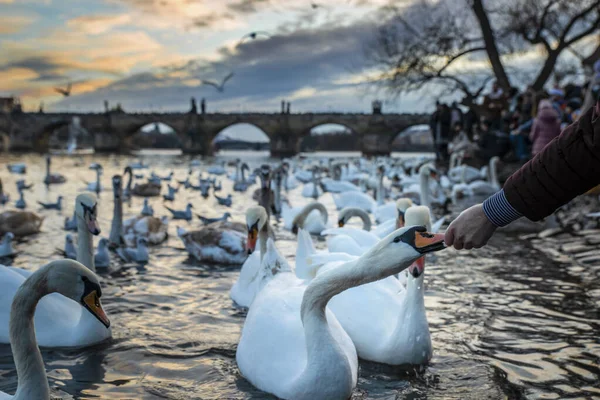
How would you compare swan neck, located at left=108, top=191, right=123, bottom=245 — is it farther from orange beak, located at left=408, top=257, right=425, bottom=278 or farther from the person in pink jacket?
the person in pink jacket

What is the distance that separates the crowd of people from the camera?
37.2 ft

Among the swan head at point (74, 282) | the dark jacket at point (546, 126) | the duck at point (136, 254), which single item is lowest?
the duck at point (136, 254)

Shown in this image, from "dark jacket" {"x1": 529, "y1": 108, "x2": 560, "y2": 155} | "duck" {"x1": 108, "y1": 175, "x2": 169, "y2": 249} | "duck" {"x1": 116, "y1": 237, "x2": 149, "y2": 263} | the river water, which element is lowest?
the river water

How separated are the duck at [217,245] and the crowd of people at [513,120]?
201 inches

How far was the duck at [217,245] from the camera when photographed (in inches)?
282

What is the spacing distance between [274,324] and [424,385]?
3.27ft

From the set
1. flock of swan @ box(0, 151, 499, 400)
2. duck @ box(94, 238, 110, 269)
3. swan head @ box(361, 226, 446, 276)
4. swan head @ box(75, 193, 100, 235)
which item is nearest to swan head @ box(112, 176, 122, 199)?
flock of swan @ box(0, 151, 499, 400)

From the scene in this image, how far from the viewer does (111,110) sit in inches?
2820

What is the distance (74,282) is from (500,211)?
76.6 inches

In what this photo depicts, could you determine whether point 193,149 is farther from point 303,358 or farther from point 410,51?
point 303,358

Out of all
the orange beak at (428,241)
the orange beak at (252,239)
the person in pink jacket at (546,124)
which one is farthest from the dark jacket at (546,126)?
the orange beak at (428,241)

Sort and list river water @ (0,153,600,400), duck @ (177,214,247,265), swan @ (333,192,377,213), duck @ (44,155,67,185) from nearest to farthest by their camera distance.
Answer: river water @ (0,153,600,400), duck @ (177,214,247,265), swan @ (333,192,377,213), duck @ (44,155,67,185)

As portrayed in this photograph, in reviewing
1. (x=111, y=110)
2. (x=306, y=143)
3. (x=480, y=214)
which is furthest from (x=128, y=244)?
(x=306, y=143)

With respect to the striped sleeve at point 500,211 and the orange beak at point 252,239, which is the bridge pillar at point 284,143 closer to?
the orange beak at point 252,239
